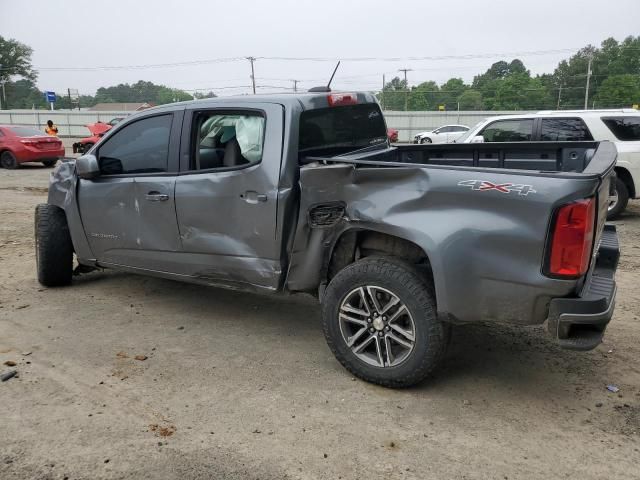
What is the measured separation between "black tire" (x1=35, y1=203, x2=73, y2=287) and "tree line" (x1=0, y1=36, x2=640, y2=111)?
3084cm

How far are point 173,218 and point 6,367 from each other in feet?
4.99

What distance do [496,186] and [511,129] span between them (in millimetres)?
6708

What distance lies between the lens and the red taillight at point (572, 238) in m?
2.70

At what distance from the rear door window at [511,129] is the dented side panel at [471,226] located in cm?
641

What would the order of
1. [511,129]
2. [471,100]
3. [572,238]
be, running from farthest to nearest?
[471,100]
[511,129]
[572,238]

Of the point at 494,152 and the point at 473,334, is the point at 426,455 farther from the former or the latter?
the point at 494,152

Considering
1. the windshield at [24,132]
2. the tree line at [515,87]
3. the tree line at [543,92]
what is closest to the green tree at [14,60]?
the tree line at [515,87]

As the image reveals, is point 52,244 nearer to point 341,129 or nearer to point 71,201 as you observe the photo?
point 71,201

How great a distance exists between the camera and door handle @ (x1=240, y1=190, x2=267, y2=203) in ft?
12.3

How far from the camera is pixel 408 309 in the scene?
322cm

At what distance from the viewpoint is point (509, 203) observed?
2820 millimetres

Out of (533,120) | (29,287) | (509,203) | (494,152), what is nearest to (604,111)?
(533,120)

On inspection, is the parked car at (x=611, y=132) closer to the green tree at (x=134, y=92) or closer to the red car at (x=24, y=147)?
the red car at (x=24, y=147)

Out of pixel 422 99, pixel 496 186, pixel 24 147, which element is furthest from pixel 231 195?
pixel 422 99
